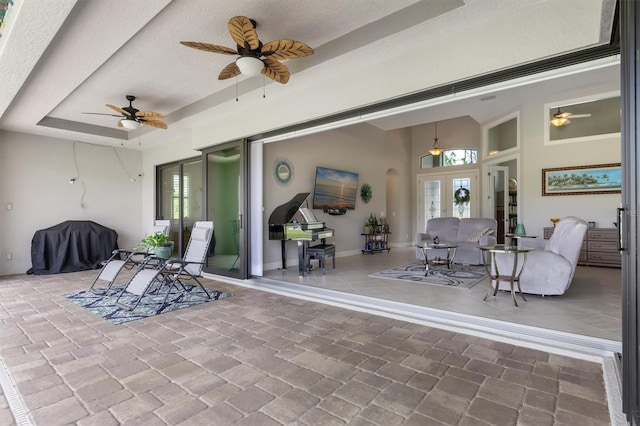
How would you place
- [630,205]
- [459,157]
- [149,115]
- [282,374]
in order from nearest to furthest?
[630,205] → [282,374] → [149,115] → [459,157]

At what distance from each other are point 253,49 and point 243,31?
241 millimetres

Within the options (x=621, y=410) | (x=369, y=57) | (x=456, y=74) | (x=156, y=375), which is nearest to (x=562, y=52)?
(x=456, y=74)

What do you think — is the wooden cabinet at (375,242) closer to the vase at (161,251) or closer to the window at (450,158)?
the window at (450,158)

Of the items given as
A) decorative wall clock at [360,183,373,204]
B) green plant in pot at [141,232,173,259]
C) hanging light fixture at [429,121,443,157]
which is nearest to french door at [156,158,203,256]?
green plant in pot at [141,232,173,259]

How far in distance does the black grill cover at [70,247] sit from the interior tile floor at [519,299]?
13.1 ft

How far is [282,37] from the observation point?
140 inches

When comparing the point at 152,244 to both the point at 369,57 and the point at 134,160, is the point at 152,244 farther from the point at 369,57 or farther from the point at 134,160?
the point at 134,160

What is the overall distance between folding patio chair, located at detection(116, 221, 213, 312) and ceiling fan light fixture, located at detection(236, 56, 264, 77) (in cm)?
255

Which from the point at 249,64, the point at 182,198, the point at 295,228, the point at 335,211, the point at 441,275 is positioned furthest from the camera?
the point at 335,211

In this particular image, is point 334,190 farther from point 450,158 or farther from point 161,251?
point 450,158

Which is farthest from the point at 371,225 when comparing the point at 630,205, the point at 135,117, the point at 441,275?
the point at 630,205

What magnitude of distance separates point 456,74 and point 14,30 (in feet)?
13.3

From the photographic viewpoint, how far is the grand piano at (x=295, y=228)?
595 cm

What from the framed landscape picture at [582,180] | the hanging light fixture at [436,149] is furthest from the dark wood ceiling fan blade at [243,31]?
the hanging light fixture at [436,149]
